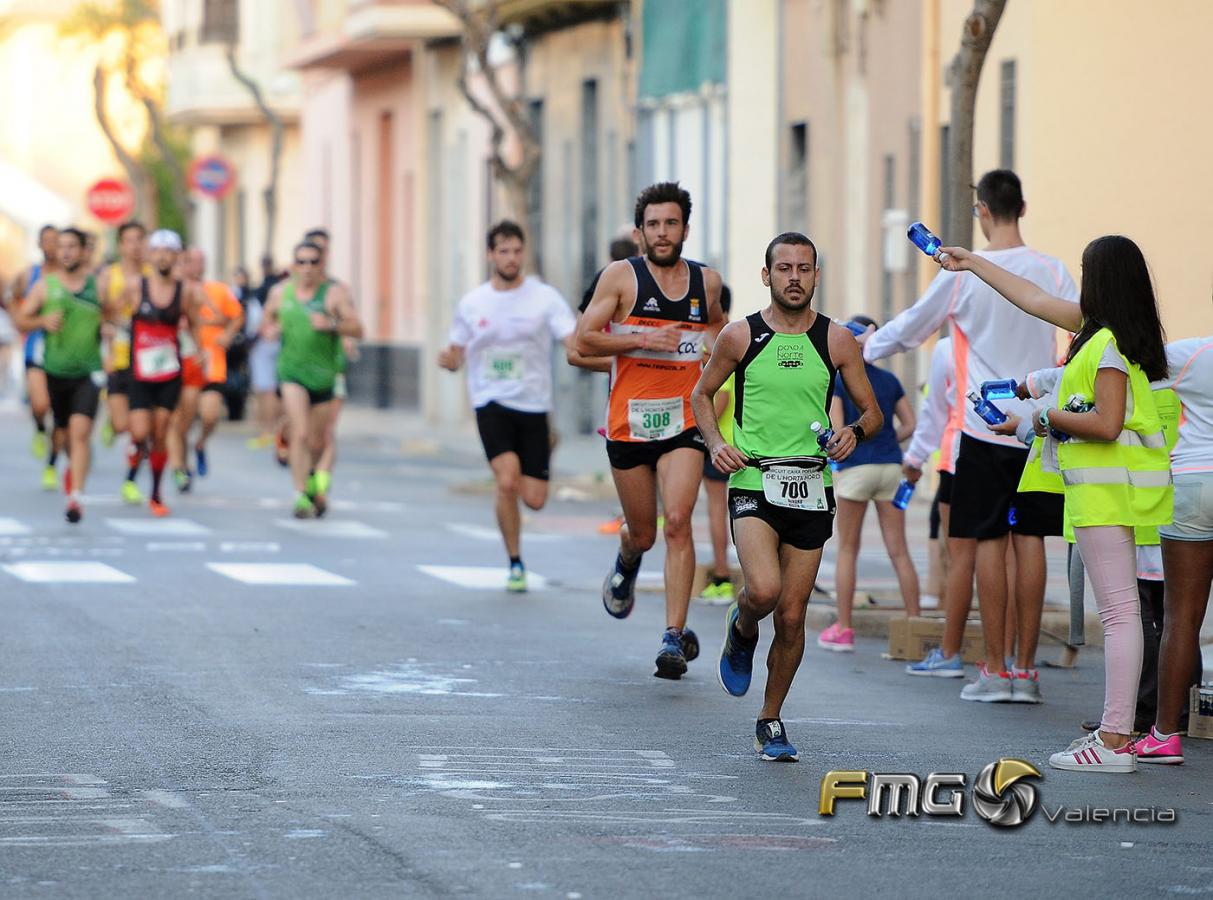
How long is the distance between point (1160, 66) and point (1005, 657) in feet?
29.3

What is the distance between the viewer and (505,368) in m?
15.2

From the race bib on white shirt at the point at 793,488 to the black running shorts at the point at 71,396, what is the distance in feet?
38.1

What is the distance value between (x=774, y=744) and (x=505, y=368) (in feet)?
20.4

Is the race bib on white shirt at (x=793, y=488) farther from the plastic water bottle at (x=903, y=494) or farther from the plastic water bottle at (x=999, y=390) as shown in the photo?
the plastic water bottle at (x=903, y=494)

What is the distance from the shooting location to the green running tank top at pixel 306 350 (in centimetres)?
1981

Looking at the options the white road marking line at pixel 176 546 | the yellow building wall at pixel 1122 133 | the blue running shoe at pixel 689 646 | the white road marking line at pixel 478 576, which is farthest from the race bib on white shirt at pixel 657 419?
the yellow building wall at pixel 1122 133

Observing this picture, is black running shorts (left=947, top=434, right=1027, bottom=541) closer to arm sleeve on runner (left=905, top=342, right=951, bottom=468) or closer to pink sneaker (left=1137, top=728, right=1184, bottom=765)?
arm sleeve on runner (left=905, top=342, right=951, bottom=468)

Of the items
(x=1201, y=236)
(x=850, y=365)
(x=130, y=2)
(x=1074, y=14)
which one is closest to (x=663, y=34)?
(x=1074, y=14)

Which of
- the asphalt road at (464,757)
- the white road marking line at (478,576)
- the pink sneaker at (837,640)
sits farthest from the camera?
the white road marking line at (478,576)

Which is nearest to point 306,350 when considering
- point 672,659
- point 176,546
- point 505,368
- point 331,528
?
point 331,528

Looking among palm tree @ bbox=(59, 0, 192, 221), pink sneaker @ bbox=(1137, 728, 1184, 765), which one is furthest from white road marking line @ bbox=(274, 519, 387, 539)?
palm tree @ bbox=(59, 0, 192, 221)

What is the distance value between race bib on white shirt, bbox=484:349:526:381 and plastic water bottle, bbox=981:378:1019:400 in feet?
18.9

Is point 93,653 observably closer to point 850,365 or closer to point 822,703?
point 822,703

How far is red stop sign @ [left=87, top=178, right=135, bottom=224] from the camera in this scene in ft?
127
